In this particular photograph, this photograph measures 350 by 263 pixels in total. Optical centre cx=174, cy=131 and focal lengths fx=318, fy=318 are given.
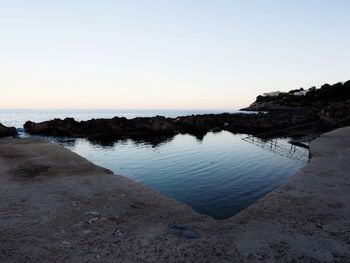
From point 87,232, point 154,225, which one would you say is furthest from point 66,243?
point 154,225

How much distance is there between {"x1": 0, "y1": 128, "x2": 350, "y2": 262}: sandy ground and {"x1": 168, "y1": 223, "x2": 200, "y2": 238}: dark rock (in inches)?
1.6

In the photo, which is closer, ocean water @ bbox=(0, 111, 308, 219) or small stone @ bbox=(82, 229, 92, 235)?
small stone @ bbox=(82, 229, 92, 235)

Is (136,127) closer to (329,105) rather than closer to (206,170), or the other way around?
(206,170)

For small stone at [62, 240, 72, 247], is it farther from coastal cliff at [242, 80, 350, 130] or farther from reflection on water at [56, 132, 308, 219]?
coastal cliff at [242, 80, 350, 130]

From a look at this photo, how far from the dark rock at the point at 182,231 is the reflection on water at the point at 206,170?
18.1 feet

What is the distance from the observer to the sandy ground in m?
11.1

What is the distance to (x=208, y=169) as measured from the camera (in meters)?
32.4

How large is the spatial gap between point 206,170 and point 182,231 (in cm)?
1921

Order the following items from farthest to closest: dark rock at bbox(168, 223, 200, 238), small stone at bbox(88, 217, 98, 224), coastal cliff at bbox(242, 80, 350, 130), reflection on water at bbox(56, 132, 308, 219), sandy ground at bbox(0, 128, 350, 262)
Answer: coastal cliff at bbox(242, 80, 350, 130), reflection on water at bbox(56, 132, 308, 219), small stone at bbox(88, 217, 98, 224), dark rock at bbox(168, 223, 200, 238), sandy ground at bbox(0, 128, 350, 262)

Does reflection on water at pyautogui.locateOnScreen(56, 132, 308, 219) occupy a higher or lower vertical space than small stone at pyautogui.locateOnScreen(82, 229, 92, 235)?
lower

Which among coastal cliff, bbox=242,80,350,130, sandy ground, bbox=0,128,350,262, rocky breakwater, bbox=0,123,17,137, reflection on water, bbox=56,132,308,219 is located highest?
coastal cliff, bbox=242,80,350,130

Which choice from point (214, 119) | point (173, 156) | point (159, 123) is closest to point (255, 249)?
point (173, 156)

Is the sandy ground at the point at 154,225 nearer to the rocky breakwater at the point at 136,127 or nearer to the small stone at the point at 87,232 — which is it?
the small stone at the point at 87,232

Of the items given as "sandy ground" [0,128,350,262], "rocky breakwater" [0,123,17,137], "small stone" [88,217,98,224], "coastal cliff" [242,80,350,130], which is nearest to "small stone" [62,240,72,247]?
"sandy ground" [0,128,350,262]
